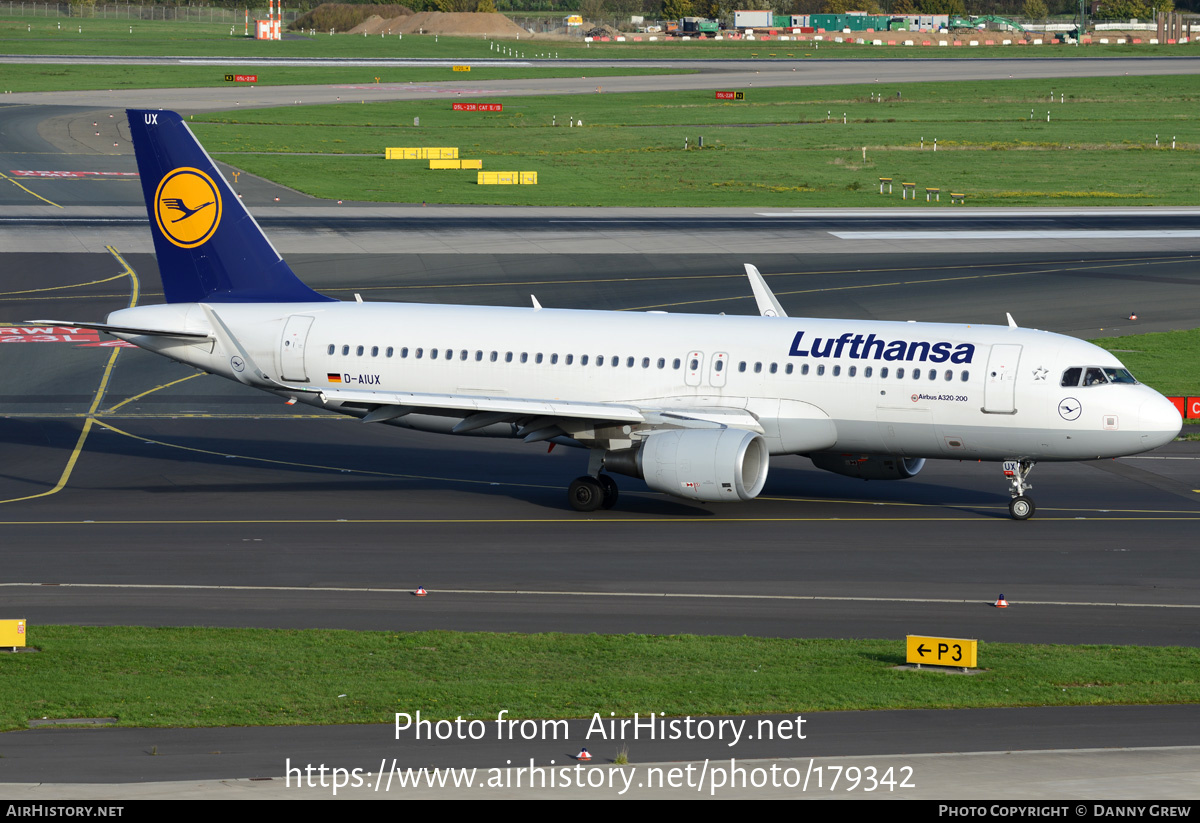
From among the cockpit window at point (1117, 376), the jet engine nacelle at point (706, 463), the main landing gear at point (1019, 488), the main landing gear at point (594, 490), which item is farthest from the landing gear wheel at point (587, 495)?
the cockpit window at point (1117, 376)

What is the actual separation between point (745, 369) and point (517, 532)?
23.5 feet

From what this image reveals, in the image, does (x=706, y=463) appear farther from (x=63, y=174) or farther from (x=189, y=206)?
(x=63, y=174)

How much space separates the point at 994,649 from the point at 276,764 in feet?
41.4

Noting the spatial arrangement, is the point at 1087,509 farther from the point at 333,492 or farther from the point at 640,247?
the point at 640,247

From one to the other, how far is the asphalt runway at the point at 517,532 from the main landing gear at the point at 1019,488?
15.5 inches

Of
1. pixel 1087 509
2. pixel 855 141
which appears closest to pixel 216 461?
pixel 1087 509

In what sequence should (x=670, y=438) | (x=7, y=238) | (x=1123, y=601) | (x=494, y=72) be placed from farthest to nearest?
(x=494, y=72), (x=7, y=238), (x=670, y=438), (x=1123, y=601)

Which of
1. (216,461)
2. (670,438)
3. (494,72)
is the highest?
(494,72)

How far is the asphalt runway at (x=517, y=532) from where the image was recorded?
27422mm

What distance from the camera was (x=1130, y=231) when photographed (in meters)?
Answer: 86.1

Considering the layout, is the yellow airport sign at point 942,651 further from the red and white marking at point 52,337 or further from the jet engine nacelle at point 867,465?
the red and white marking at point 52,337

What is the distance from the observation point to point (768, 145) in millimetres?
123750

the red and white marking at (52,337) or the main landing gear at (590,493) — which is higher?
the red and white marking at (52,337)

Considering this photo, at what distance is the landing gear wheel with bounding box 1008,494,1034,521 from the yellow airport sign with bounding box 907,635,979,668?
13.2 meters
